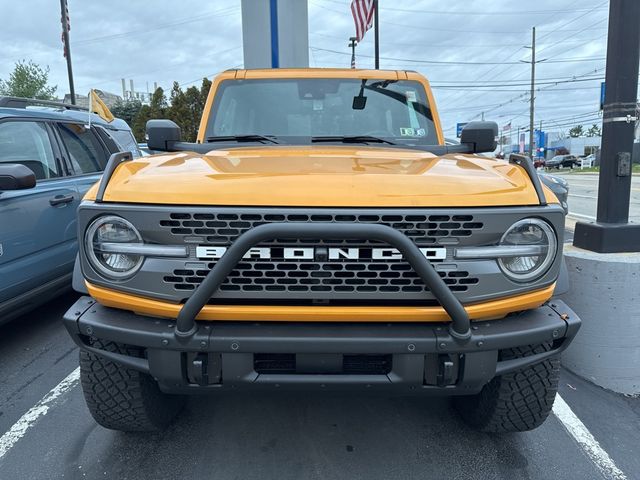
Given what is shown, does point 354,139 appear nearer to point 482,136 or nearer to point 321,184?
point 482,136

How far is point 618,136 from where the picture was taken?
3473 mm

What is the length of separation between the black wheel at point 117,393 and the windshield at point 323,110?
176 centimetres

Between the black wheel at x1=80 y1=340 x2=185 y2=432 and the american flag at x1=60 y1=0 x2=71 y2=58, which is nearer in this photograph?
the black wheel at x1=80 y1=340 x2=185 y2=432

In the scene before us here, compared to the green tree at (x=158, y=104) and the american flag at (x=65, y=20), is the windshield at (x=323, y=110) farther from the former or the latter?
the green tree at (x=158, y=104)

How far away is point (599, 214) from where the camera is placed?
358cm

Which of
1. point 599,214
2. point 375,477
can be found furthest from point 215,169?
point 599,214

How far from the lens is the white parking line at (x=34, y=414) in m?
2.71

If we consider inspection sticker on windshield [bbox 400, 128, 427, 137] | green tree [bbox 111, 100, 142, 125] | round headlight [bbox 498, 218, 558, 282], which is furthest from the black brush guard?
green tree [bbox 111, 100, 142, 125]

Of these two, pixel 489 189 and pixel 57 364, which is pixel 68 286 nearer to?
pixel 57 364

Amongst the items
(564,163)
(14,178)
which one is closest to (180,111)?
(14,178)

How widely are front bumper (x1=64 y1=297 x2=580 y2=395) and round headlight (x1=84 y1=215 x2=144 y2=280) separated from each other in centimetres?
19

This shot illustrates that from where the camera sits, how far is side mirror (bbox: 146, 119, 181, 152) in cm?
324

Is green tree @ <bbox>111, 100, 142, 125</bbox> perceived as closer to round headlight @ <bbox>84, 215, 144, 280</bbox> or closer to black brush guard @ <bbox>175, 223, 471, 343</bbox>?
round headlight @ <bbox>84, 215, 144, 280</bbox>

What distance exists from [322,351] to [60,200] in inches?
131
